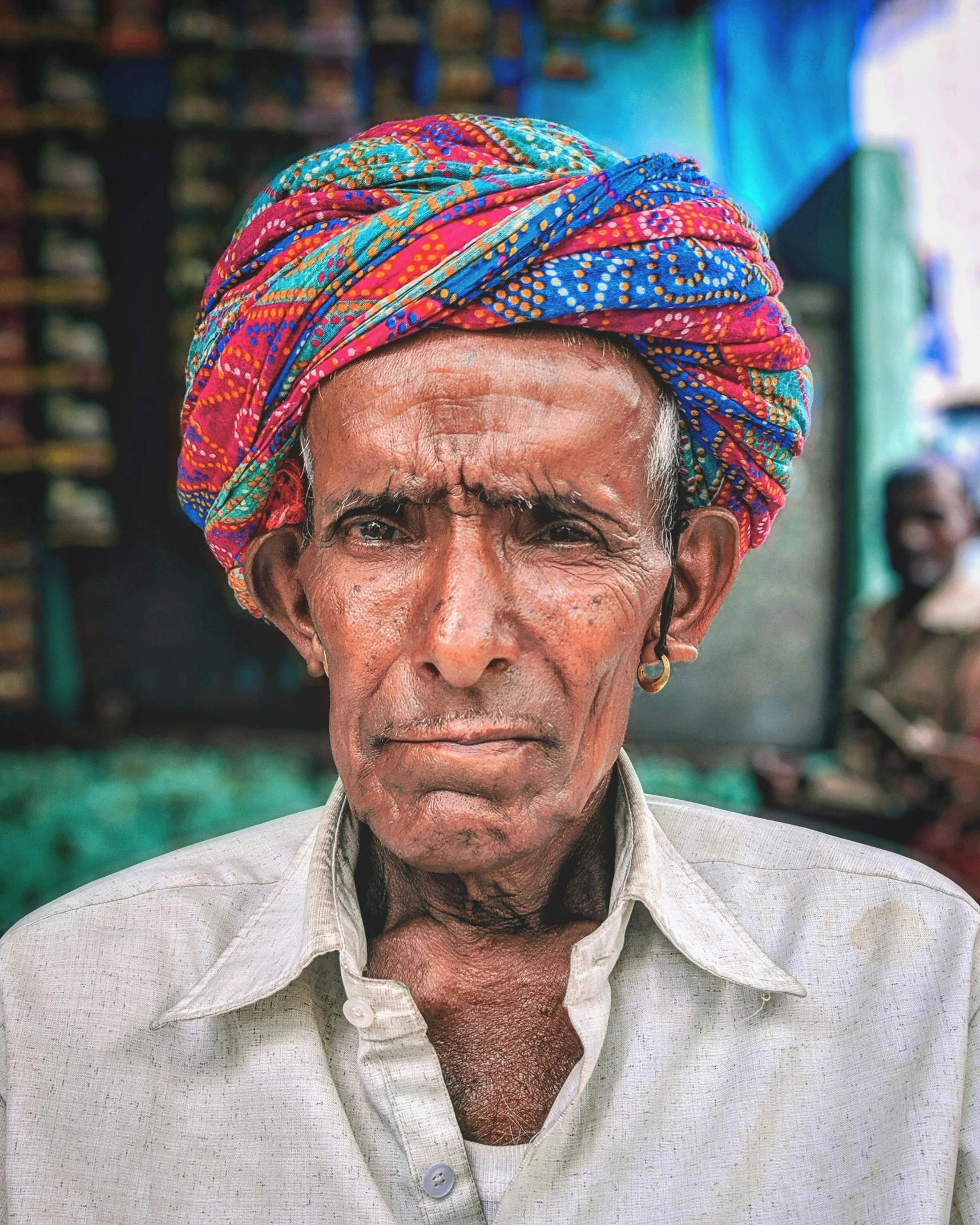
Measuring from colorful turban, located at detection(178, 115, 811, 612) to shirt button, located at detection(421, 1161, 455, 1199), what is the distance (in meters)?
0.87

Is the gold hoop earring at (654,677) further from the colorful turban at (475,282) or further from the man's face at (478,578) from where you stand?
the colorful turban at (475,282)

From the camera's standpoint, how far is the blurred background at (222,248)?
171 inches

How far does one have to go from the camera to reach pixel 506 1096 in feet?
4.86

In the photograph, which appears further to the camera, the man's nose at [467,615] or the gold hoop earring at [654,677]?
the gold hoop earring at [654,677]

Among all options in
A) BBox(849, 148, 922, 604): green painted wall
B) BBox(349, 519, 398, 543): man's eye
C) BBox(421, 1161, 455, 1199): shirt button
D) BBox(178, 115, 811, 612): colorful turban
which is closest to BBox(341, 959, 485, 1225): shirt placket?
BBox(421, 1161, 455, 1199): shirt button

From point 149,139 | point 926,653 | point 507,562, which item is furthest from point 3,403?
point 926,653

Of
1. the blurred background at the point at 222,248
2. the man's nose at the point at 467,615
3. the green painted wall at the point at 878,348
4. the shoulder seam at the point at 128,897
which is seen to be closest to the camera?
the man's nose at the point at 467,615

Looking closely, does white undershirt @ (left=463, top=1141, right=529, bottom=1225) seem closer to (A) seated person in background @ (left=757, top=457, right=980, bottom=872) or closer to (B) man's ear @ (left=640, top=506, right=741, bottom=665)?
(B) man's ear @ (left=640, top=506, right=741, bottom=665)

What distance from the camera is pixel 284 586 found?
5.51ft

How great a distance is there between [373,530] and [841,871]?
83 cm

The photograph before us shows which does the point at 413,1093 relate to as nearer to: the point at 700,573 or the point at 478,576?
the point at 478,576

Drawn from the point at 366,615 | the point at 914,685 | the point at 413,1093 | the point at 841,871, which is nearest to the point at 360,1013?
the point at 413,1093

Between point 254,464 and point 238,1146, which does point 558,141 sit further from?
point 238,1146

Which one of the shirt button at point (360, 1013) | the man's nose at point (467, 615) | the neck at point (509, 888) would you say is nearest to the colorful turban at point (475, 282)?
the man's nose at point (467, 615)
